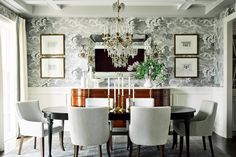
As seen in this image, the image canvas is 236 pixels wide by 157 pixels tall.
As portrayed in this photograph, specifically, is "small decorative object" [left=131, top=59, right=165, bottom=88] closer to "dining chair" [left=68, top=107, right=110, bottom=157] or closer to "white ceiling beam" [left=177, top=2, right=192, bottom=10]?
"white ceiling beam" [left=177, top=2, right=192, bottom=10]

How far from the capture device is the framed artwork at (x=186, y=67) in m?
5.98

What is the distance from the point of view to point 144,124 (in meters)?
3.52

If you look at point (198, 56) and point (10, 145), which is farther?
point (198, 56)

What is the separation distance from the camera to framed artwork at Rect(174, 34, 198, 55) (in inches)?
236

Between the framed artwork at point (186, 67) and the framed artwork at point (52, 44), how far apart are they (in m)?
2.62

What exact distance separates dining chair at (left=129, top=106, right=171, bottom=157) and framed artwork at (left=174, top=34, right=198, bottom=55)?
2.83 metres

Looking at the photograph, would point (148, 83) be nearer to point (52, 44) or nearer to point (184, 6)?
point (184, 6)

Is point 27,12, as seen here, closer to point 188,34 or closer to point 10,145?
point 10,145

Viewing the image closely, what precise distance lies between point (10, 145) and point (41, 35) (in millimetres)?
2503

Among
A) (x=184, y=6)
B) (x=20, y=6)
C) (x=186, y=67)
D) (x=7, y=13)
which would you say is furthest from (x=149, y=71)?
(x=7, y=13)

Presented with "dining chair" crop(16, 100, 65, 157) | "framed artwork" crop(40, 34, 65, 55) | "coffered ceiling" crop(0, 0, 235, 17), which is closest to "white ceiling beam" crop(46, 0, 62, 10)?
"coffered ceiling" crop(0, 0, 235, 17)

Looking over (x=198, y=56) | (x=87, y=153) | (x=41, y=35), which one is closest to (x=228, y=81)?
(x=198, y=56)

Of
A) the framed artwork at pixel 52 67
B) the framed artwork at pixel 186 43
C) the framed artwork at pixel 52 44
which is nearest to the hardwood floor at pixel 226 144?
the framed artwork at pixel 186 43

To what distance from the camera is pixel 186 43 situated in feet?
19.6
